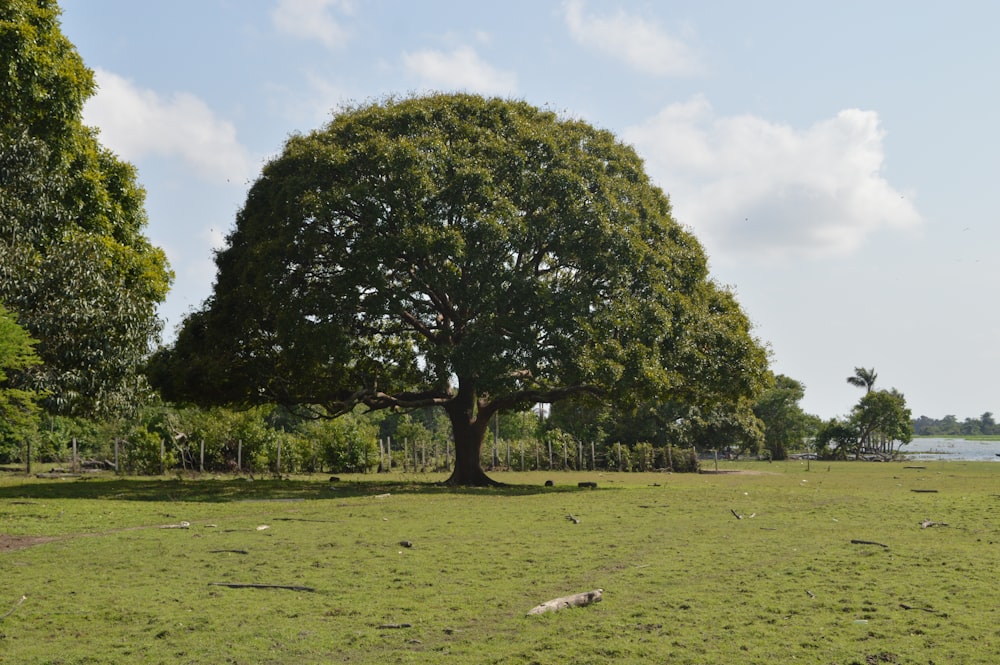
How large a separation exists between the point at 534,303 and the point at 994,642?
63.5 ft

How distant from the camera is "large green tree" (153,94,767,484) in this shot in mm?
25938

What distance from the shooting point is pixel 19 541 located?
14391mm

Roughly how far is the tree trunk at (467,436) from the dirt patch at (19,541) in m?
16.5

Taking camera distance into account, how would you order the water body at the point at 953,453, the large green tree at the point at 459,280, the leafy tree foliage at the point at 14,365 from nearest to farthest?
the leafy tree foliage at the point at 14,365
the large green tree at the point at 459,280
the water body at the point at 953,453

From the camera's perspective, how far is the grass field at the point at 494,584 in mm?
7793

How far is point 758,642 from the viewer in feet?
25.7

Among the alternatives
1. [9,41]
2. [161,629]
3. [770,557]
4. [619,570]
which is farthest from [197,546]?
[9,41]

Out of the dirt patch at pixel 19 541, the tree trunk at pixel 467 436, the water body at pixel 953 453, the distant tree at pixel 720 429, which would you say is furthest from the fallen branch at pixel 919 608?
the water body at pixel 953 453

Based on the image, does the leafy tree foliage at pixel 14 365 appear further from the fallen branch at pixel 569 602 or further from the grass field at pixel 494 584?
the fallen branch at pixel 569 602

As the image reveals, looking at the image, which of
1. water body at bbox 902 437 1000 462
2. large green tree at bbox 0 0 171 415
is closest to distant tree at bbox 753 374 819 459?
water body at bbox 902 437 1000 462

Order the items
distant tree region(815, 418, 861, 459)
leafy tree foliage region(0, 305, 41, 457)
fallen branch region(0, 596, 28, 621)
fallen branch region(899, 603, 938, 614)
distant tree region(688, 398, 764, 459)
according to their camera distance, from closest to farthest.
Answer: fallen branch region(0, 596, 28, 621)
fallen branch region(899, 603, 938, 614)
leafy tree foliage region(0, 305, 41, 457)
distant tree region(688, 398, 764, 459)
distant tree region(815, 418, 861, 459)

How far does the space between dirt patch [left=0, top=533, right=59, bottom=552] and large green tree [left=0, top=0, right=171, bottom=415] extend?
5539 mm

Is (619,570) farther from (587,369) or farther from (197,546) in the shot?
(587,369)

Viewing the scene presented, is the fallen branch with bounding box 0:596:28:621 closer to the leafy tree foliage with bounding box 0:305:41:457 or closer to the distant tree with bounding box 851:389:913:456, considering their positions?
the leafy tree foliage with bounding box 0:305:41:457
